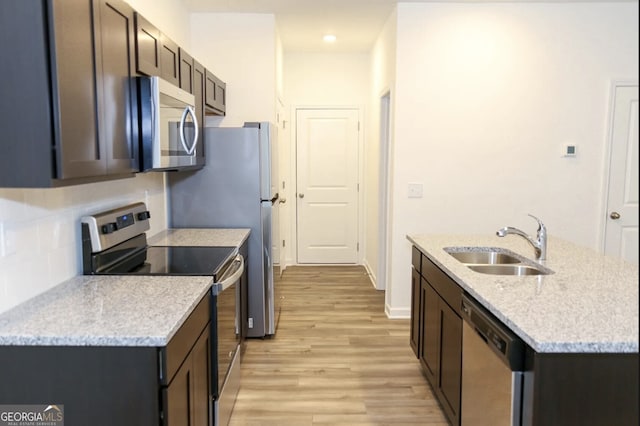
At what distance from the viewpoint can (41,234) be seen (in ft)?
5.96

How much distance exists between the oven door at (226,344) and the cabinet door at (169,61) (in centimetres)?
103

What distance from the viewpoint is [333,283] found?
17.2ft

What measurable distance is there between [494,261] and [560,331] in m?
1.31

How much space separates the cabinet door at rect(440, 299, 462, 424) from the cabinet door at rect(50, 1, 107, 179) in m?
1.65

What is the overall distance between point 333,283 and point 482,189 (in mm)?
2012

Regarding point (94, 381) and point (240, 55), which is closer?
point (94, 381)

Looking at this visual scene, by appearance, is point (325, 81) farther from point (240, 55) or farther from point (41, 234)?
point (41, 234)

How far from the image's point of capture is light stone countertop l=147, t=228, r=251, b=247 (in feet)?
9.41

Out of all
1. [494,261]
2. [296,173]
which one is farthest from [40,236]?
[296,173]

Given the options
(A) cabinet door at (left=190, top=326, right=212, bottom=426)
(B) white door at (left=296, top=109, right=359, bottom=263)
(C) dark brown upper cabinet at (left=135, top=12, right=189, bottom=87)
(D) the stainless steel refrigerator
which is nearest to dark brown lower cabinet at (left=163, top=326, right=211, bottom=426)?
(A) cabinet door at (left=190, top=326, right=212, bottom=426)

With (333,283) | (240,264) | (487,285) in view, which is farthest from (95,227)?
(333,283)

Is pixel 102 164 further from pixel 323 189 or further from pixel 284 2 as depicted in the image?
pixel 323 189

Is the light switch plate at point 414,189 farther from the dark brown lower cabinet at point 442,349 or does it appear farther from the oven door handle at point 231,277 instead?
the oven door handle at point 231,277

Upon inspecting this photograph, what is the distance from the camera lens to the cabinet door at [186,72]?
2677mm
